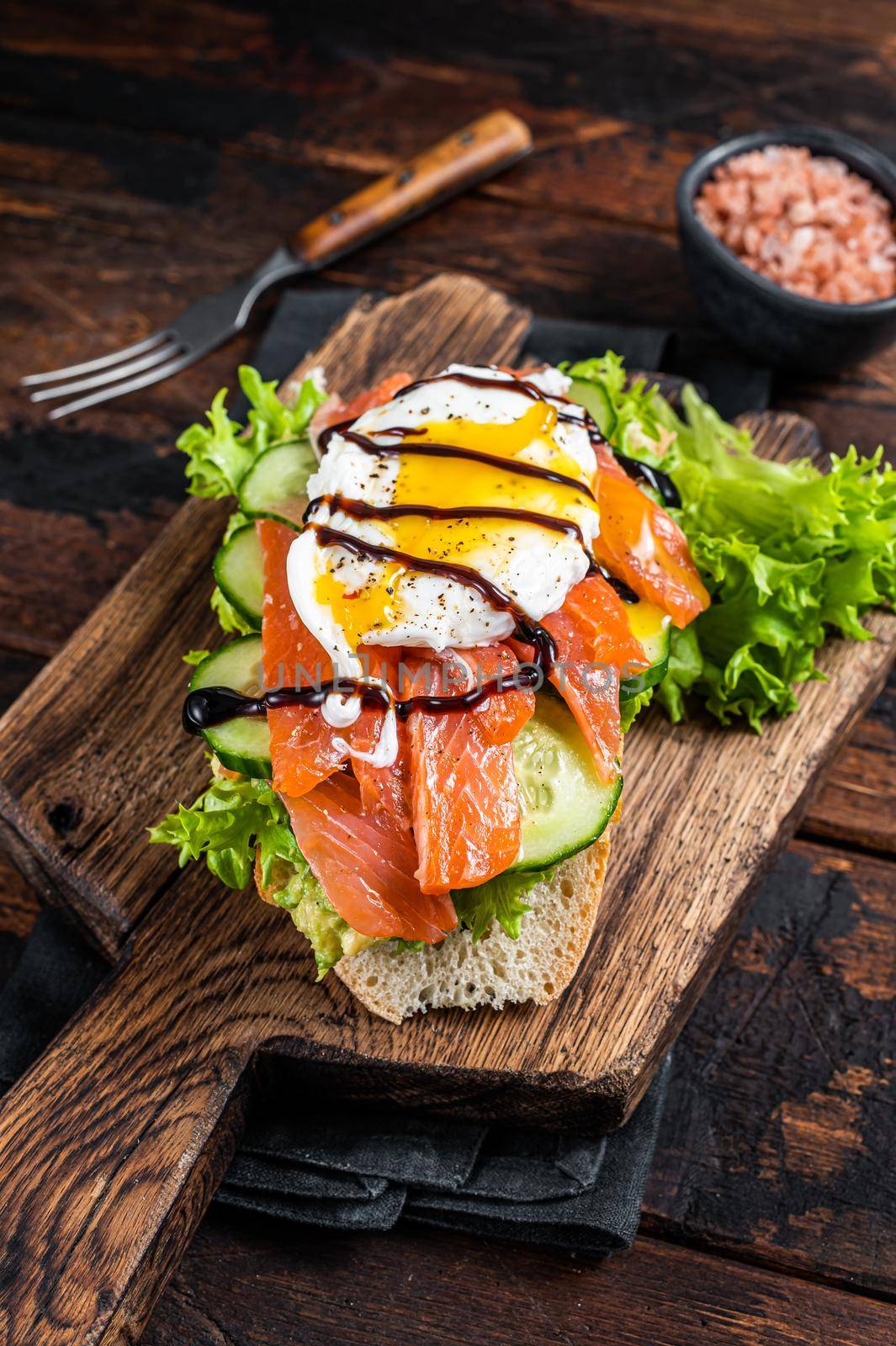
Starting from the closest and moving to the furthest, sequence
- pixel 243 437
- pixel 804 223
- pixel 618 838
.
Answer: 1. pixel 618 838
2. pixel 243 437
3. pixel 804 223

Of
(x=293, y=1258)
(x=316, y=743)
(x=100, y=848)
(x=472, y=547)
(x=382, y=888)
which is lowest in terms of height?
(x=293, y=1258)

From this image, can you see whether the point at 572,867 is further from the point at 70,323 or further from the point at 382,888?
the point at 70,323

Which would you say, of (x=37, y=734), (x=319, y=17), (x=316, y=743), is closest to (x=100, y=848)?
(x=37, y=734)

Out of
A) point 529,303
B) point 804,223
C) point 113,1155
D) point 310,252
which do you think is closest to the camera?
point 113,1155

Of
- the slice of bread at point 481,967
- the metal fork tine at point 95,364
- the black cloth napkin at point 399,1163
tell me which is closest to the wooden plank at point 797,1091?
the black cloth napkin at point 399,1163

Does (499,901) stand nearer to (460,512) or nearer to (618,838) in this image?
(618,838)

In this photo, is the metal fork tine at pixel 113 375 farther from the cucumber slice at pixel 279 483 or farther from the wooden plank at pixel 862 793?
the wooden plank at pixel 862 793

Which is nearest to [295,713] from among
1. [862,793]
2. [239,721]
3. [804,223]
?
[239,721]
